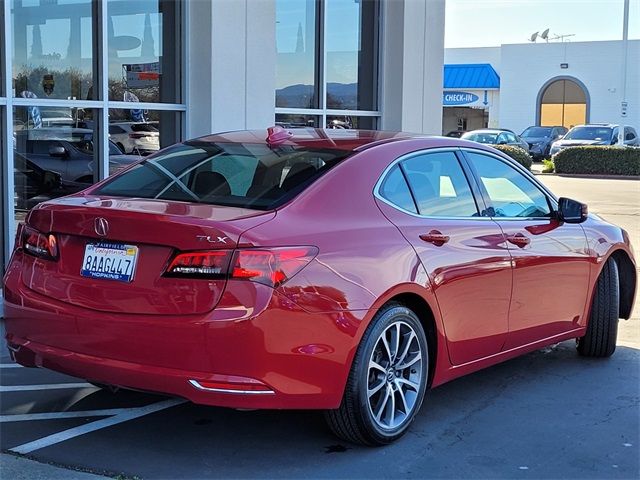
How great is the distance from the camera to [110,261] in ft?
13.8

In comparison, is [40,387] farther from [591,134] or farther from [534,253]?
[591,134]

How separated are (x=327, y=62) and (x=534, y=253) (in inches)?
237

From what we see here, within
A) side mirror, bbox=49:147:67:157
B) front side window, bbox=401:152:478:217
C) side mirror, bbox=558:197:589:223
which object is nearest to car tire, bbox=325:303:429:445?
front side window, bbox=401:152:478:217

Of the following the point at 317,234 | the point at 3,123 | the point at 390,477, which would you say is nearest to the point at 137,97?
the point at 3,123

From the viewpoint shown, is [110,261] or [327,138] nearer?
[110,261]

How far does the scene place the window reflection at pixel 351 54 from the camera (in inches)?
440

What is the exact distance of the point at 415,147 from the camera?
523cm

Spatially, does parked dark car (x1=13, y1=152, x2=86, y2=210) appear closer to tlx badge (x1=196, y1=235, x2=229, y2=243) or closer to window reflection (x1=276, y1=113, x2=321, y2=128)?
window reflection (x1=276, y1=113, x2=321, y2=128)

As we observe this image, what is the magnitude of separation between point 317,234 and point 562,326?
2.51m

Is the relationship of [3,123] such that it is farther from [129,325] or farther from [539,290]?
[539,290]

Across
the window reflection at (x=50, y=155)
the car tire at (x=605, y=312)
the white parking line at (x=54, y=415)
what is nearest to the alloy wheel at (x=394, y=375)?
the white parking line at (x=54, y=415)

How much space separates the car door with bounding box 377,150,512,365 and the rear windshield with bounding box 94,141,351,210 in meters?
0.44

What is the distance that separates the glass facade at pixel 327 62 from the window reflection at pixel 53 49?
265 centimetres

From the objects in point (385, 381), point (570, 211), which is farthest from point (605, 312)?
point (385, 381)
